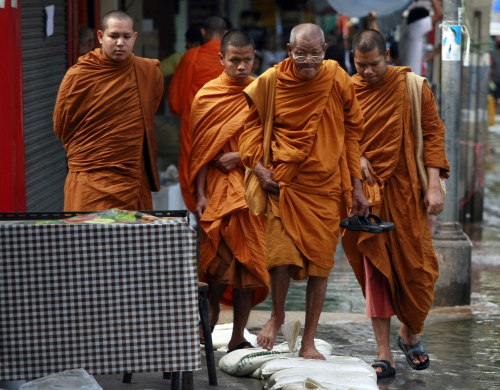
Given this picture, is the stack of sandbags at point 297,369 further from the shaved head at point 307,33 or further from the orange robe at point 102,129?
the shaved head at point 307,33

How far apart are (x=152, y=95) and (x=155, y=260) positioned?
5.63 ft

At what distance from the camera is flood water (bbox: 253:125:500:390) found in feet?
17.0

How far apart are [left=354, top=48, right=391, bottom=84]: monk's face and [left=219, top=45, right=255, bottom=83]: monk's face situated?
26.0 inches

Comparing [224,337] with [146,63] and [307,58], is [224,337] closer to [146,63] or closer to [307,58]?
[146,63]

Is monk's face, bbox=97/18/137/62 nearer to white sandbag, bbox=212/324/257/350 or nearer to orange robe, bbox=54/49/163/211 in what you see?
orange robe, bbox=54/49/163/211

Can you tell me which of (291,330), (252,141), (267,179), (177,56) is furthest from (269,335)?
(177,56)

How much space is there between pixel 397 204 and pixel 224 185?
1027 millimetres

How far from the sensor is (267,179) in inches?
195

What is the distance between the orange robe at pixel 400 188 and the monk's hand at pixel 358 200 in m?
0.19

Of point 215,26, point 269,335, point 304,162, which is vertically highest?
point 215,26

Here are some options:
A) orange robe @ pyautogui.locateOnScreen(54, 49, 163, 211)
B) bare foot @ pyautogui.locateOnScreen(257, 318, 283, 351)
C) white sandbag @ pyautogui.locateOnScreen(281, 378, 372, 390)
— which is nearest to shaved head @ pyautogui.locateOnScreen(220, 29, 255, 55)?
orange robe @ pyautogui.locateOnScreen(54, 49, 163, 211)

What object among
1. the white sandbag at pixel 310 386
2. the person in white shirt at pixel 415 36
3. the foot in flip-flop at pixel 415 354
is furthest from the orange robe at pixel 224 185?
the person in white shirt at pixel 415 36

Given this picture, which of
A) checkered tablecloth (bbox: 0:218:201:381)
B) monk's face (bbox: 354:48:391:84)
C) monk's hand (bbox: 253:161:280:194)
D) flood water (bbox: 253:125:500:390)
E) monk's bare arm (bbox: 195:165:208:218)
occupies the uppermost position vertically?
monk's face (bbox: 354:48:391:84)

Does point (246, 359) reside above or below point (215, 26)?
below
